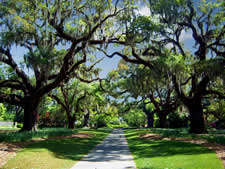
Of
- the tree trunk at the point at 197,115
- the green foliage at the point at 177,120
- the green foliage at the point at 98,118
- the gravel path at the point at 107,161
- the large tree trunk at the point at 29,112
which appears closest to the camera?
the gravel path at the point at 107,161

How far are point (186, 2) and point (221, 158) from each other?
46.8 feet

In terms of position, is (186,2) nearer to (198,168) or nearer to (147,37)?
(147,37)

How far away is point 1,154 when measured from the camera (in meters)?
9.05

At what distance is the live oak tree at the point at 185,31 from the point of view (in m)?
15.9

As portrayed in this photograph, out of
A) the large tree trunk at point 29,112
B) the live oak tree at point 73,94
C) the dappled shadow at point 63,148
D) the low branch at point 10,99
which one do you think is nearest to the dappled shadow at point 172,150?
the dappled shadow at point 63,148

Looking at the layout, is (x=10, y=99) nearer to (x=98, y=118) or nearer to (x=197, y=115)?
(x=197, y=115)

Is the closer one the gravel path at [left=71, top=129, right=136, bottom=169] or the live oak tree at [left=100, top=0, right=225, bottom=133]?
the gravel path at [left=71, top=129, right=136, bottom=169]

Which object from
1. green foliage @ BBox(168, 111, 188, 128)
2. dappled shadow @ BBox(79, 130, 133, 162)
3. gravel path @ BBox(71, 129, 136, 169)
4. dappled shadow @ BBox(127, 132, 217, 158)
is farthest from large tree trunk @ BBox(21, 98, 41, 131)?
green foliage @ BBox(168, 111, 188, 128)

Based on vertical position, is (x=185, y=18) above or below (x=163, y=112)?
above

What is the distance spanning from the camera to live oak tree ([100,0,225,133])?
52.3 feet

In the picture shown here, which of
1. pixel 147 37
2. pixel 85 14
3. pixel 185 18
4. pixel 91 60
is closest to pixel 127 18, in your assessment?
pixel 147 37

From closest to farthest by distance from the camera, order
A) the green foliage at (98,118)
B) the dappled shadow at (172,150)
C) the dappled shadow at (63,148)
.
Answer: the dappled shadow at (172,150)
the dappled shadow at (63,148)
the green foliage at (98,118)

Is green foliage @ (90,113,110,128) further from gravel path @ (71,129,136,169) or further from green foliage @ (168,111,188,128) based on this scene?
gravel path @ (71,129,136,169)

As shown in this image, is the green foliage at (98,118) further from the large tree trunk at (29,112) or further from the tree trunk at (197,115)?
the tree trunk at (197,115)
